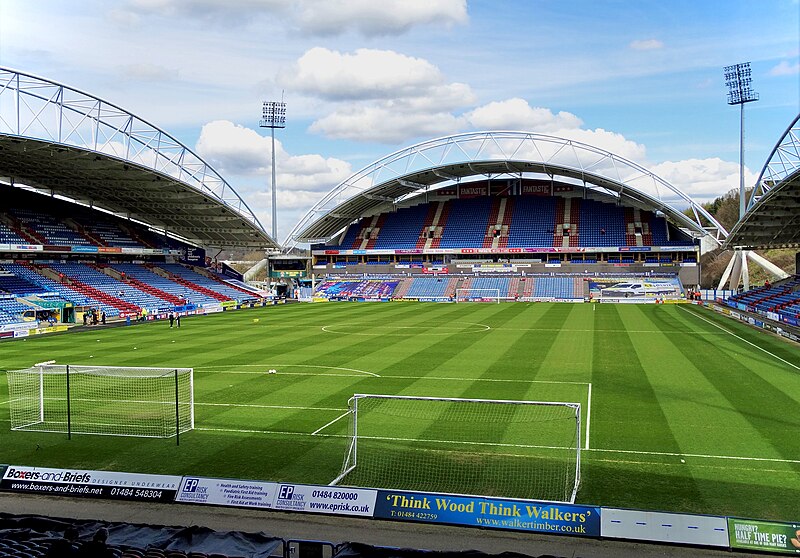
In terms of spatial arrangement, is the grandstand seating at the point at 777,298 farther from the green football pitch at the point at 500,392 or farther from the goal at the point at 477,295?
the goal at the point at 477,295

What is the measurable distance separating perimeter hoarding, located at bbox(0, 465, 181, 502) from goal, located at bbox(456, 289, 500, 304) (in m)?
58.8

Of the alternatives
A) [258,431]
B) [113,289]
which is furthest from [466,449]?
[113,289]

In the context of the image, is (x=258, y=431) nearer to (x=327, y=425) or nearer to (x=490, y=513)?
(x=327, y=425)

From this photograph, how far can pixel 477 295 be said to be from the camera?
7212 cm

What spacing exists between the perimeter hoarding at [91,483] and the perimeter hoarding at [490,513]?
426 centimetres

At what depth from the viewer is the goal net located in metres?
16.7

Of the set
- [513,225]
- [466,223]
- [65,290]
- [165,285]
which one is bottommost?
[65,290]

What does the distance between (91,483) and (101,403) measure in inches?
323

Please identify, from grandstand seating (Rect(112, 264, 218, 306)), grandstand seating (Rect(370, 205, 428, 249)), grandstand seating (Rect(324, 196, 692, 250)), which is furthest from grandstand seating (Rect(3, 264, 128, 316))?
grandstand seating (Rect(370, 205, 428, 249))

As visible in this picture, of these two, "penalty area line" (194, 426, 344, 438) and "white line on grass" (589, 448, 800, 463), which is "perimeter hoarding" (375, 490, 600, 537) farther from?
"penalty area line" (194, 426, 344, 438)

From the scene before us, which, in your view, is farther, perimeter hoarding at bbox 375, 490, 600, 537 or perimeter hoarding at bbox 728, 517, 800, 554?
perimeter hoarding at bbox 375, 490, 600, 537

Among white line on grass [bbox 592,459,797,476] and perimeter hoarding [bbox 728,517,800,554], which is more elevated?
perimeter hoarding [bbox 728,517,800,554]

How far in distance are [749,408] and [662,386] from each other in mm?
3342

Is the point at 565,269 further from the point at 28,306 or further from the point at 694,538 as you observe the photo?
the point at 694,538
